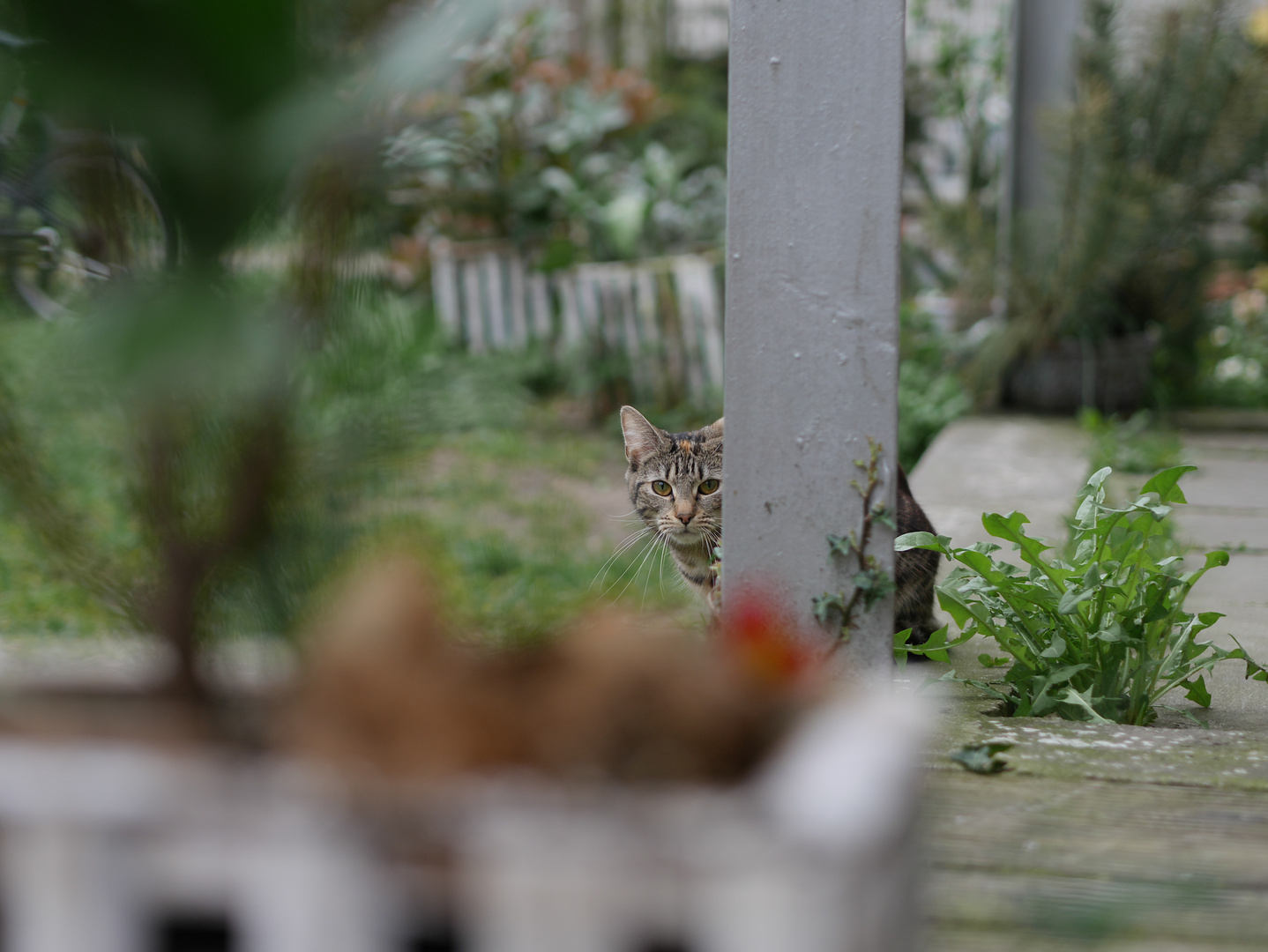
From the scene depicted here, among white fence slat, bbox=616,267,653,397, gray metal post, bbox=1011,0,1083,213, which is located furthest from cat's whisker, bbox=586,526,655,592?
gray metal post, bbox=1011,0,1083,213

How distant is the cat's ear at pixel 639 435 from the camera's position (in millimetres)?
2434

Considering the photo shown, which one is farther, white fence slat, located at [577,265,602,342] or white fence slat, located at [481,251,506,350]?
white fence slat, located at [481,251,506,350]

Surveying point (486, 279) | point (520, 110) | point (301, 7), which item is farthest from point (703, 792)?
point (520, 110)

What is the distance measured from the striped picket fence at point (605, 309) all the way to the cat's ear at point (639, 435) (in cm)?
258

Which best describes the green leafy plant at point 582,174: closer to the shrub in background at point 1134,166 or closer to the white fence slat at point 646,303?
the white fence slat at point 646,303

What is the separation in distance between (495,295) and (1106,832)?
15.8 feet

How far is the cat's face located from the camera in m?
2.27

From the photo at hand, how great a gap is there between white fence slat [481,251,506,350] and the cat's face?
322 centimetres

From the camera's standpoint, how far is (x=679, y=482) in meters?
2.32

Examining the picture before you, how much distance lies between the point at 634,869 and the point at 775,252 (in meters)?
1.14

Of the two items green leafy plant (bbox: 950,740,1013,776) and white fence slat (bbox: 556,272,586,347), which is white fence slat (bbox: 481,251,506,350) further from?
green leafy plant (bbox: 950,740,1013,776)

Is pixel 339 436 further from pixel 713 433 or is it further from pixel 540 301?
pixel 540 301

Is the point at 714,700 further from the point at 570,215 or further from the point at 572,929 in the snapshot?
the point at 570,215

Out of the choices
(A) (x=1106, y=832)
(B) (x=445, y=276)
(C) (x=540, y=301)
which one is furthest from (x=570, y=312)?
(A) (x=1106, y=832)
